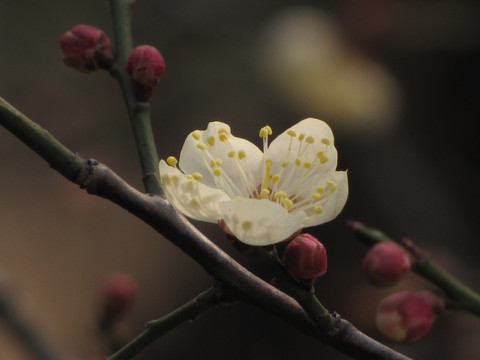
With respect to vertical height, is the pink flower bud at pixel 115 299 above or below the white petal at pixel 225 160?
below

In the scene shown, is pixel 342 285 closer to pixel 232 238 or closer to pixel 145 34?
pixel 145 34

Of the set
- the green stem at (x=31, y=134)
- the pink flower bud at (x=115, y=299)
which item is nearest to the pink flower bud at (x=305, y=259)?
the green stem at (x=31, y=134)

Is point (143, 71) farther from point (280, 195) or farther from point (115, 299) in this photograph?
point (115, 299)

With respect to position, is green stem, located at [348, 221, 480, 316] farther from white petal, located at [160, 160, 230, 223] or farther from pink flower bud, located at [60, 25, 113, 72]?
pink flower bud, located at [60, 25, 113, 72]

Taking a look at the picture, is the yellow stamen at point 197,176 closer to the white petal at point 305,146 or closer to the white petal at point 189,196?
the white petal at point 189,196

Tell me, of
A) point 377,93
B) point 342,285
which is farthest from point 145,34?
point 342,285
